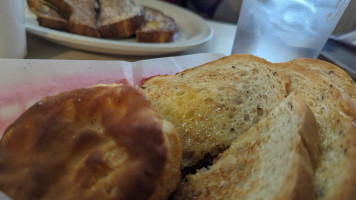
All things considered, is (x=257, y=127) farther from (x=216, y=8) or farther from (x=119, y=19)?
(x=216, y=8)

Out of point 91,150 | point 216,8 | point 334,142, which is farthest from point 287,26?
point 216,8

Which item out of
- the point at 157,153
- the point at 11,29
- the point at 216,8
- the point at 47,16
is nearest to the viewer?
the point at 157,153

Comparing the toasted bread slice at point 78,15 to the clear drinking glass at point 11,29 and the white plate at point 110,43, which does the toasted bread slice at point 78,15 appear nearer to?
the white plate at point 110,43

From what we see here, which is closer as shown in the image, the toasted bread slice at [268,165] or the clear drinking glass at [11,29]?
the toasted bread slice at [268,165]

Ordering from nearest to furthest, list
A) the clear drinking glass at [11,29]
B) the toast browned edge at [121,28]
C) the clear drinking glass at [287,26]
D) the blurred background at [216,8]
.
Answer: the clear drinking glass at [11,29] → the clear drinking glass at [287,26] → the toast browned edge at [121,28] → the blurred background at [216,8]

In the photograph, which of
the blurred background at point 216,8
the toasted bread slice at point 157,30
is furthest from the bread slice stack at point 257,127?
the blurred background at point 216,8

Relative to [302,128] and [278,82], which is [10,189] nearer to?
[302,128]

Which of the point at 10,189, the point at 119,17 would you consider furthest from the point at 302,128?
the point at 119,17
